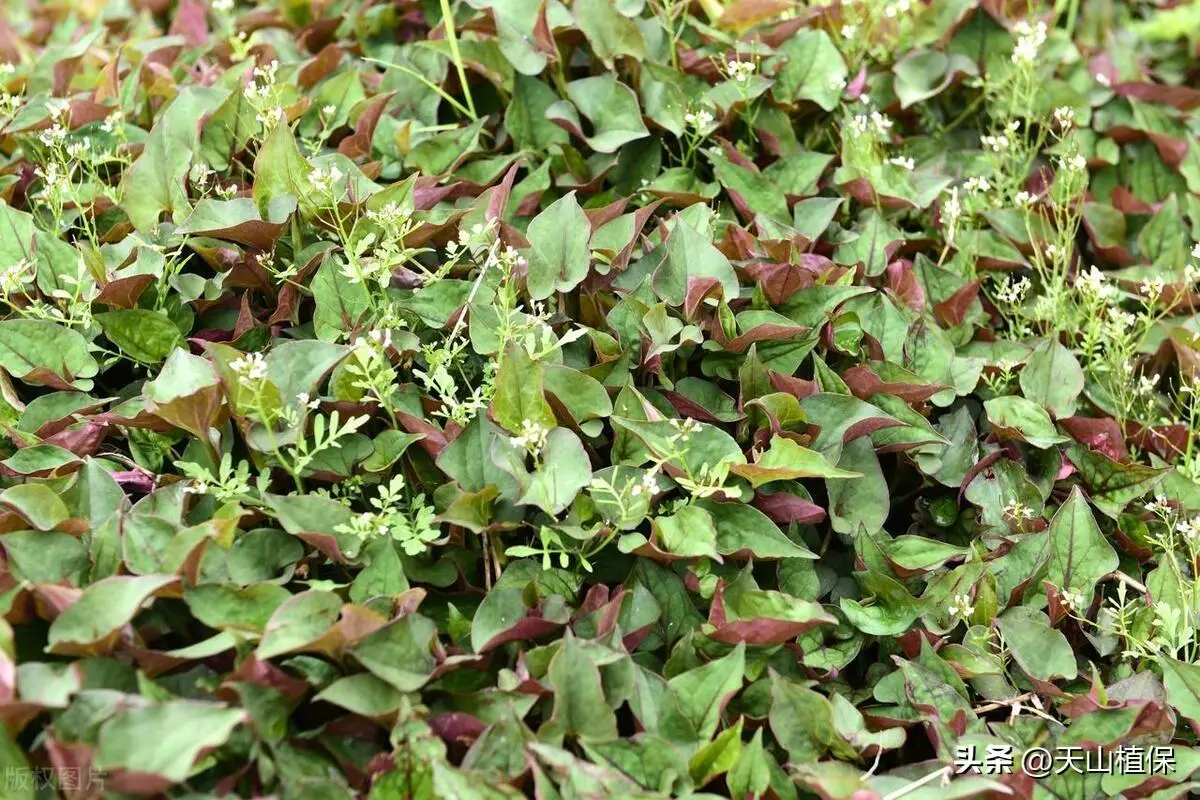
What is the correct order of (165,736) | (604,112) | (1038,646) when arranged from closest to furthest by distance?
1. (165,736)
2. (1038,646)
3. (604,112)

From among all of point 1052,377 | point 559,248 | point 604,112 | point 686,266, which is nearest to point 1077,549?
point 1052,377

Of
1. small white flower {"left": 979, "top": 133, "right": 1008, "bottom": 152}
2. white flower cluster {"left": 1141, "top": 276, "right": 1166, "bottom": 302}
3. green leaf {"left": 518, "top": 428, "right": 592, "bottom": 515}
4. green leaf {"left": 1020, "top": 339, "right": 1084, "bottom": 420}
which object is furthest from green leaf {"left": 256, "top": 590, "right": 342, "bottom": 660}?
small white flower {"left": 979, "top": 133, "right": 1008, "bottom": 152}

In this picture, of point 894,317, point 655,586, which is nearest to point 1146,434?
point 894,317

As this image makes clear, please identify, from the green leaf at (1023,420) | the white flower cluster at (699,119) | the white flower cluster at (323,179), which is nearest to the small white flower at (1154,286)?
the green leaf at (1023,420)

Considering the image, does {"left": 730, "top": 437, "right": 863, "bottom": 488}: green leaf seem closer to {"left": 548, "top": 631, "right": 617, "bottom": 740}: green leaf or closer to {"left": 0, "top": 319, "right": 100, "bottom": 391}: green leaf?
{"left": 548, "top": 631, "right": 617, "bottom": 740}: green leaf

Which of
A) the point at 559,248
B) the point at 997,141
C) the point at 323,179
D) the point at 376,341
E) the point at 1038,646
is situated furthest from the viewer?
the point at 997,141

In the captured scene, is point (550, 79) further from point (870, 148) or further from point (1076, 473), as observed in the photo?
point (1076, 473)

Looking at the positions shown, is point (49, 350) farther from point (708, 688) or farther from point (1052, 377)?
point (1052, 377)
